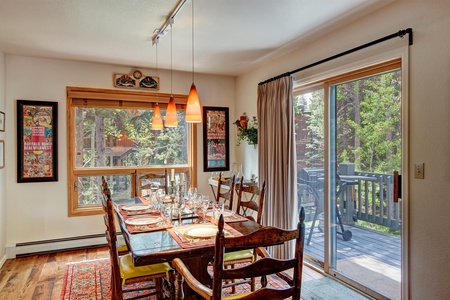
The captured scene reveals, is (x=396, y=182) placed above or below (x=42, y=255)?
above

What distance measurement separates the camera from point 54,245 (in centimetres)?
397

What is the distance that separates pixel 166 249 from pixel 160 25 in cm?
211

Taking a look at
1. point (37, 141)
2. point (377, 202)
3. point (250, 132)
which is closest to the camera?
point (377, 202)

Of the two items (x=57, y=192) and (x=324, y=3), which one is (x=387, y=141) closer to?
(x=324, y=3)

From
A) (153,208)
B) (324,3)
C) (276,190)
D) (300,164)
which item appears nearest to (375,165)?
(300,164)

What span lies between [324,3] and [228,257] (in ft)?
7.32

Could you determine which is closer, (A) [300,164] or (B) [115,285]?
(B) [115,285]

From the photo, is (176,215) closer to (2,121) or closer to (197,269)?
(197,269)

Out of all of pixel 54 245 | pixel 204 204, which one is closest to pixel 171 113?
pixel 204 204

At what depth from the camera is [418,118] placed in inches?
87.9

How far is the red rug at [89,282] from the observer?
9.12 ft

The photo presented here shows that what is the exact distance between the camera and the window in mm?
4148

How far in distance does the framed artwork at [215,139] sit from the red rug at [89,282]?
2118mm

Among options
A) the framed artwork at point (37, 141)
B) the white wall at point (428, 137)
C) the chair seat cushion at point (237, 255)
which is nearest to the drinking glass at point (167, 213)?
the chair seat cushion at point (237, 255)
